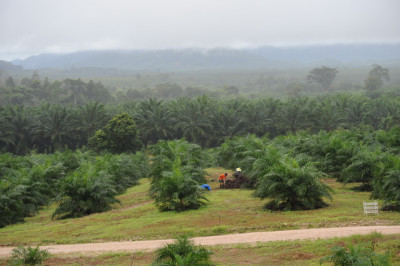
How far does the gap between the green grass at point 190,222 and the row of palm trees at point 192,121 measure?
3257cm

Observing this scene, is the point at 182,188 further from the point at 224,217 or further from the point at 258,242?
the point at 258,242

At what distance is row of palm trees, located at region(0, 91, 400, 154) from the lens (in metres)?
52.9

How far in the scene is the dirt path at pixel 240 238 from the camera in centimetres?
1308

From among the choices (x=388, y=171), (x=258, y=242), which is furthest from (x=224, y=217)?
(x=388, y=171)

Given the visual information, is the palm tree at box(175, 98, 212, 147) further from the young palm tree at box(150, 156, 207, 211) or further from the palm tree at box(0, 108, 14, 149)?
the young palm tree at box(150, 156, 207, 211)

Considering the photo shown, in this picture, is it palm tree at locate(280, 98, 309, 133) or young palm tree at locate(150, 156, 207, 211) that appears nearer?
young palm tree at locate(150, 156, 207, 211)

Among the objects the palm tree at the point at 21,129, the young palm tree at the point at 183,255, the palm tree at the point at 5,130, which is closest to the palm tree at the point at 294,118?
the palm tree at the point at 21,129

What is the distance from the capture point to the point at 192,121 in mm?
53438

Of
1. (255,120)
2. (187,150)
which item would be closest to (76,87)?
(255,120)

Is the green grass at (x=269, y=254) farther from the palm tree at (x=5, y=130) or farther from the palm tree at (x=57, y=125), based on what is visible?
the palm tree at (x=57, y=125)

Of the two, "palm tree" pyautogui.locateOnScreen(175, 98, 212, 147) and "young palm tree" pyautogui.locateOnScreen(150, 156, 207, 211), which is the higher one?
"young palm tree" pyautogui.locateOnScreen(150, 156, 207, 211)

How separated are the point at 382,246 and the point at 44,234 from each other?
12.3 metres

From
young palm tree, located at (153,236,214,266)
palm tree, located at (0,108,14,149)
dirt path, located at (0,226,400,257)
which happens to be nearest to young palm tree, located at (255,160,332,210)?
dirt path, located at (0,226,400,257)

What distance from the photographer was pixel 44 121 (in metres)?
53.1
